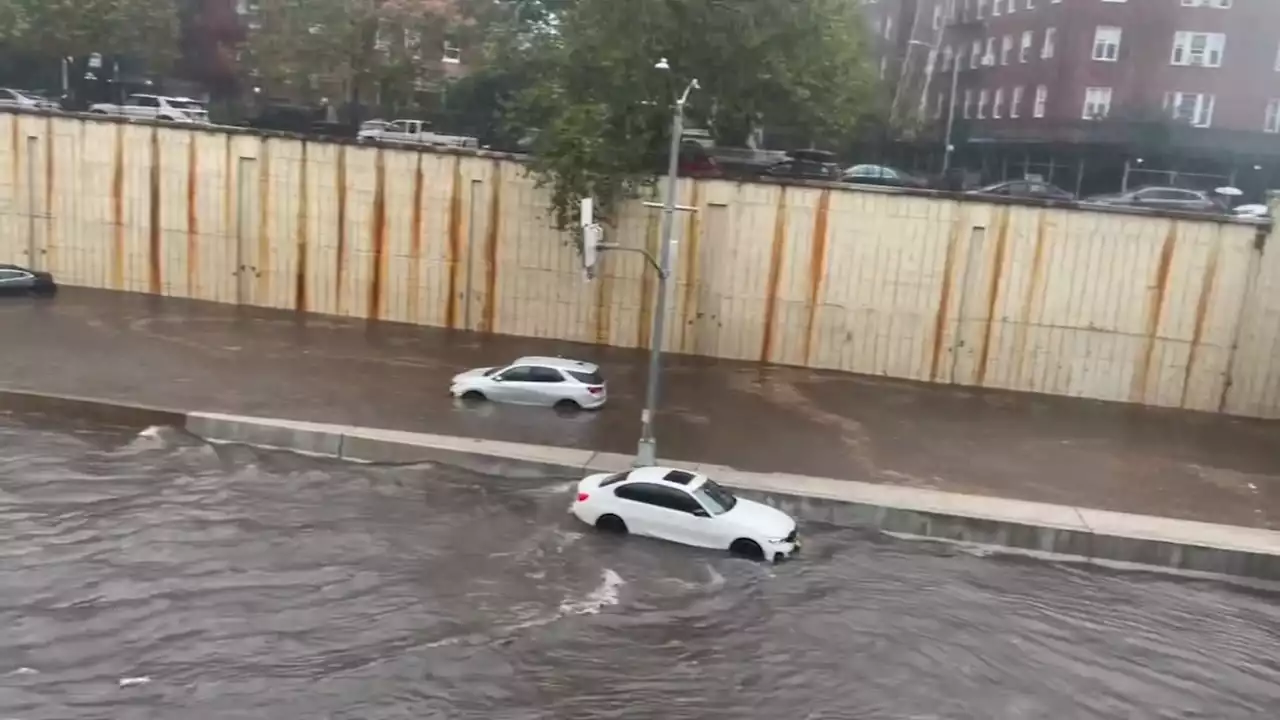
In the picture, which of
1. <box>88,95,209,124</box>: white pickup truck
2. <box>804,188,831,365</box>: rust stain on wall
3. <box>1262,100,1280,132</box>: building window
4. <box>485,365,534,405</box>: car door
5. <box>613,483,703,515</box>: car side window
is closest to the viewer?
<box>613,483,703,515</box>: car side window

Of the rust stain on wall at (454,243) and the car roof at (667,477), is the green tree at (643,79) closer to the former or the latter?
the rust stain on wall at (454,243)

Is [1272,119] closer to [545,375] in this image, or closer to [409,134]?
[409,134]

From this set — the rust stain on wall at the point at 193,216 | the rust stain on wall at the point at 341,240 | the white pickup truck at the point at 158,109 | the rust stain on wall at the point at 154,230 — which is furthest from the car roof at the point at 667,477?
the white pickup truck at the point at 158,109

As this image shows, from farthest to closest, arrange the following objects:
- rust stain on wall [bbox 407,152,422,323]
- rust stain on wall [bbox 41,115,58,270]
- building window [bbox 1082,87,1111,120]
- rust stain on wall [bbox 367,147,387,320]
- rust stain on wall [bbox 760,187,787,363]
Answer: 1. building window [bbox 1082,87,1111,120]
2. rust stain on wall [bbox 41,115,58,270]
3. rust stain on wall [bbox 367,147,387,320]
4. rust stain on wall [bbox 407,152,422,323]
5. rust stain on wall [bbox 760,187,787,363]

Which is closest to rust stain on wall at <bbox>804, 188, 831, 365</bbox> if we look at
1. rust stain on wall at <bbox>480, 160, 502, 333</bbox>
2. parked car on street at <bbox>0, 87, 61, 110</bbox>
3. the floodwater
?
rust stain on wall at <bbox>480, 160, 502, 333</bbox>

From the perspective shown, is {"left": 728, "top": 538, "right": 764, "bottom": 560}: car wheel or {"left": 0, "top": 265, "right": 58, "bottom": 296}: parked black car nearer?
{"left": 728, "top": 538, "right": 764, "bottom": 560}: car wheel

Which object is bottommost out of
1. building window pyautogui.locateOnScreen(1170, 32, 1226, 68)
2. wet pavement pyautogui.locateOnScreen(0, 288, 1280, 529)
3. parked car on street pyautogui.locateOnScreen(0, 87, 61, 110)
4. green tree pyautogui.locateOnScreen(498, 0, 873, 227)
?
wet pavement pyautogui.locateOnScreen(0, 288, 1280, 529)

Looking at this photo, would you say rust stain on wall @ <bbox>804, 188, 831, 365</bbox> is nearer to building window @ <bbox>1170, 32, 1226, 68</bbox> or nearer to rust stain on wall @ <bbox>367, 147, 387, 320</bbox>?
rust stain on wall @ <bbox>367, 147, 387, 320</bbox>

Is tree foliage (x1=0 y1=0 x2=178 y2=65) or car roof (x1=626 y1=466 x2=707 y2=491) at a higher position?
tree foliage (x1=0 y1=0 x2=178 y2=65)

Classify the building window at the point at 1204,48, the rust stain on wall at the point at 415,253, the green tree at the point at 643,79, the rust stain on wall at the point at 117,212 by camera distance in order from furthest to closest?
the building window at the point at 1204,48, the rust stain on wall at the point at 117,212, the rust stain on wall at the point at 415,253, the green tree at the point at 643,79

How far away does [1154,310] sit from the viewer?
25562mm

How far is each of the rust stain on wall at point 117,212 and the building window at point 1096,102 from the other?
3440 centimetres

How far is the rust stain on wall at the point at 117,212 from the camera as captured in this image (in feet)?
97.2

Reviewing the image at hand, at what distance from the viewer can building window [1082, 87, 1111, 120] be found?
40688 millimetres
